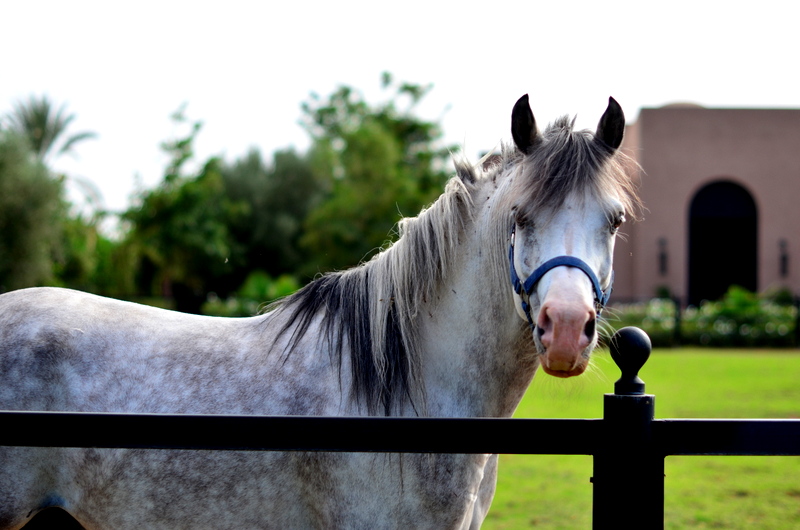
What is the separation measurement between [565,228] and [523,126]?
1.29 ft

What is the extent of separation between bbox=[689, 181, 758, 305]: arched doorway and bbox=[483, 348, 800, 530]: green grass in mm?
18785

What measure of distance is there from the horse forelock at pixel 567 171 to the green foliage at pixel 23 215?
62.2 feet

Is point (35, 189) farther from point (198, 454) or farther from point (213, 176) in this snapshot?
point (198, 454)

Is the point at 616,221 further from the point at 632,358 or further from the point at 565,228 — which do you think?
the point at 632,358

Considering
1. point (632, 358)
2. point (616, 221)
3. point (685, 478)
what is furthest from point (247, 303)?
point (632, 358)

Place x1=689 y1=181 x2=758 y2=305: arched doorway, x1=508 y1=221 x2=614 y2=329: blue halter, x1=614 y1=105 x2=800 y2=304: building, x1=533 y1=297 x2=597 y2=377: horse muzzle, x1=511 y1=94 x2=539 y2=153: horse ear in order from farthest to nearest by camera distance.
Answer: x1=689 y1=181 x2=758 y2=305: arched doorway < x1=614 y1=105 x2=800 y2=304: building < x1=511 y1=94 x2=539 y2=153: horse ear < x1=508 y1=221 x2=614 y2=329: blue halter < x1=533 y1=297 x2=597 y2=377: horse muzzle

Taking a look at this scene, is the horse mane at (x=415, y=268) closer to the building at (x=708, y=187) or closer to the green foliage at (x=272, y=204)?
the building at (x=708, y=187)

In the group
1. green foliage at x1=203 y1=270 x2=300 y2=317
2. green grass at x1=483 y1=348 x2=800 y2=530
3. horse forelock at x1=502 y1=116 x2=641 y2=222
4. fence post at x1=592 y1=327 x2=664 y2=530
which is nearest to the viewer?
fence post at x1=592 y1=327 x2=664 y2=530

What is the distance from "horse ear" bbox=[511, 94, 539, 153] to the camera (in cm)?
201

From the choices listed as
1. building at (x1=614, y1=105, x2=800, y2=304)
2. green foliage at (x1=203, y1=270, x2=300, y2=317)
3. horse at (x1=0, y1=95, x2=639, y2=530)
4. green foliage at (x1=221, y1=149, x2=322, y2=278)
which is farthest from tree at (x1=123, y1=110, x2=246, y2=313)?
horse at (x1=0, y1=95, x2=639, y2=530)

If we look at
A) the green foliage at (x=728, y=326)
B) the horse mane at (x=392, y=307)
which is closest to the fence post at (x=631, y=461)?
the horse mane at (x=392, y=307)

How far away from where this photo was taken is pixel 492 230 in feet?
6.94

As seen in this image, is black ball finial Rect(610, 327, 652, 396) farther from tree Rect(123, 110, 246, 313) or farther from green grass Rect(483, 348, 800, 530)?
tree Rect(123, 110, 246, 313)

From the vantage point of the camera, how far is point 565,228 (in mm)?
1834
